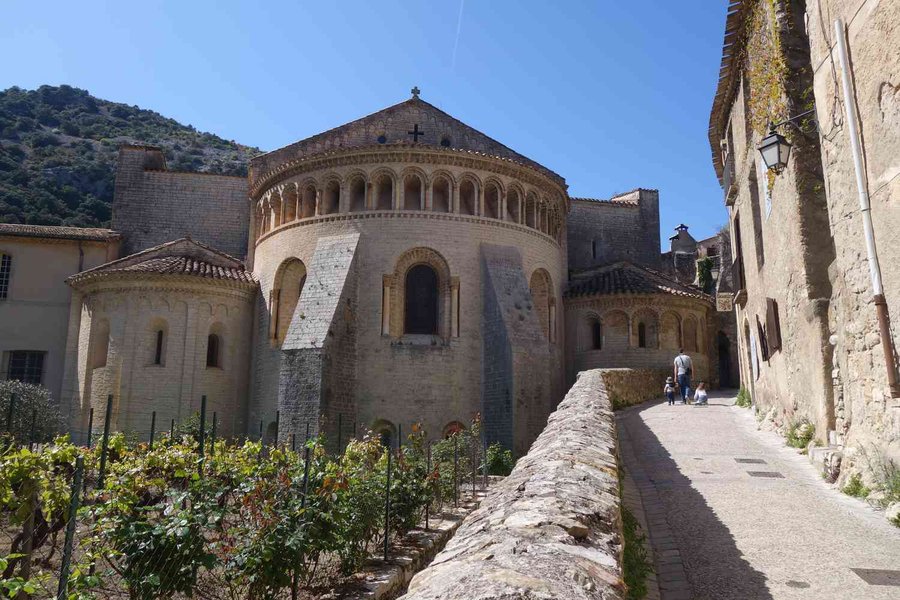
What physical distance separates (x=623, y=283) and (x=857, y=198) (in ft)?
59.8

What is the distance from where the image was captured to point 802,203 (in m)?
10.0

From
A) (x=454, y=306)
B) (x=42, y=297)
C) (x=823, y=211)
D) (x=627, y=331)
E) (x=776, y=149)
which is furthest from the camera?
(x=42, y=297)

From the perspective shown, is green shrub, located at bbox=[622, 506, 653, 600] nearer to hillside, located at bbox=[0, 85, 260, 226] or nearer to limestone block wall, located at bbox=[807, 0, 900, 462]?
limestone block wall, located at bbox=[807, 0, 900, 462]

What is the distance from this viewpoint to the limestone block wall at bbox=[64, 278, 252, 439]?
2127cm

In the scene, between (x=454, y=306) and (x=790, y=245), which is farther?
(x=454, y=306)

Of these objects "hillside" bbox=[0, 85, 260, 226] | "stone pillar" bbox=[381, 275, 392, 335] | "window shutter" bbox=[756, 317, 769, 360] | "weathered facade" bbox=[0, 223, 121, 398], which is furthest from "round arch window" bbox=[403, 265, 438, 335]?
"hillside" bbox=[0, 85, 260, 226]

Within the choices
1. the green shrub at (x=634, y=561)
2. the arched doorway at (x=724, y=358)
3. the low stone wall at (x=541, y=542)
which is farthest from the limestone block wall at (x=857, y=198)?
the arched doorway at (x=724, y=358)

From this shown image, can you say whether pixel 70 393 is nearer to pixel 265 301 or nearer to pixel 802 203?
pixel 265 301

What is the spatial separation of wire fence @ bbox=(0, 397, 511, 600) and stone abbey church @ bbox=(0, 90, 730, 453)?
916 centimetres

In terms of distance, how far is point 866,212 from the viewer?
297 inches

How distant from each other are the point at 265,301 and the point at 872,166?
1869 cm

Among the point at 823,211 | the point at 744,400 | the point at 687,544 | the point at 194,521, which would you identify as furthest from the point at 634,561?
the point at 744,400

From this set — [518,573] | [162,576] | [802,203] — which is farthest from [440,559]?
[802,203]

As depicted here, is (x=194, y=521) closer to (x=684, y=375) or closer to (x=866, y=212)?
(x=866, y=212)
